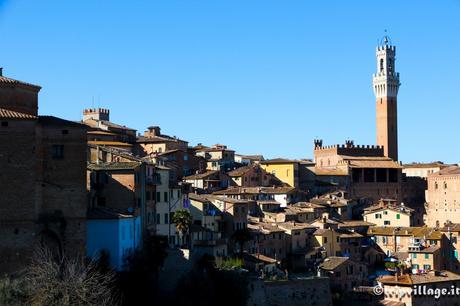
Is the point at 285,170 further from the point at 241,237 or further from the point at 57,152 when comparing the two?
the point at 57,152

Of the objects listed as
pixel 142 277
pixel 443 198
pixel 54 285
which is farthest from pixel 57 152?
pixel 443 198

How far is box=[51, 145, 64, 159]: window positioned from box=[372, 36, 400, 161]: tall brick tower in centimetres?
6999

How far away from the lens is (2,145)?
2969 centimetres

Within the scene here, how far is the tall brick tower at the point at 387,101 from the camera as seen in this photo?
3920 inches

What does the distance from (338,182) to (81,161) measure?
49136 mm

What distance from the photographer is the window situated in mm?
31734

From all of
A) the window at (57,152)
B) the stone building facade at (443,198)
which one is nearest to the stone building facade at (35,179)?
the window at (57,152)

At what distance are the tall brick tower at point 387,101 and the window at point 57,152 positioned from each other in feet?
230

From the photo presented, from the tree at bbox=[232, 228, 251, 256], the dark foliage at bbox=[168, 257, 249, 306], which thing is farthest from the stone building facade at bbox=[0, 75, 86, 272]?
the tree at bbox=[232, 228, 251, 256]

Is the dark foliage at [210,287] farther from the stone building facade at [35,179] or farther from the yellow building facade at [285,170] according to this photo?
the yellow building facade at [285,170]

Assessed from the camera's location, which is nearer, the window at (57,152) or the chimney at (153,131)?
the window at (57,152)

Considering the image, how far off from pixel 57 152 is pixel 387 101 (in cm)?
7344

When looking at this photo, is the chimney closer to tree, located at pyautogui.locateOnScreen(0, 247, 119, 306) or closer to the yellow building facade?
the yellow building facade

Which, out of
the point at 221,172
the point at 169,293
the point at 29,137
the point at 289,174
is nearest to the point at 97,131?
the point at 221,172
